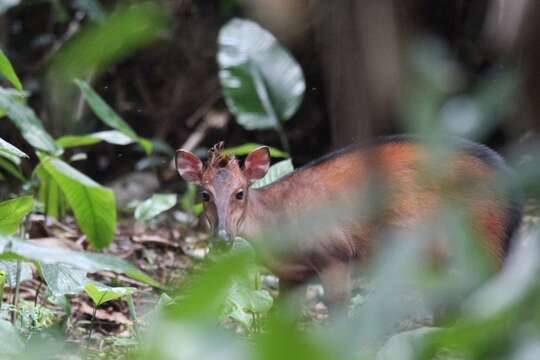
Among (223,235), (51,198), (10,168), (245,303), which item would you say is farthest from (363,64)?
(51,198)

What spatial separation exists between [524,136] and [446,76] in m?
0.14

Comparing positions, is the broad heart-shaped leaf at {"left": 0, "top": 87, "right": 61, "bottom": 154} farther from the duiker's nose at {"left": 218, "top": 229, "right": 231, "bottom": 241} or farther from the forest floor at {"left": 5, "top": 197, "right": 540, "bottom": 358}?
the duiker's nose at {"left": 218, "top": 229, "right": 231, "bottom": 241}

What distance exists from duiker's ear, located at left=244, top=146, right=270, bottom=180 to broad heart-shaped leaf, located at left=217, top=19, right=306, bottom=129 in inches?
23.2

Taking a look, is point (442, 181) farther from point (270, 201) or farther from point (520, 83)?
point (270, 201)

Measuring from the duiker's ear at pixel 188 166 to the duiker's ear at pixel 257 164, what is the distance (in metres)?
0.24

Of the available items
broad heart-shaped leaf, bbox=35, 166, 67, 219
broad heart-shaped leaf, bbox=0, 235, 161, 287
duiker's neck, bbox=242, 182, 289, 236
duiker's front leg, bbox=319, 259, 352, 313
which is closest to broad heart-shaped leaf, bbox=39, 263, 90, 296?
duiker's front leg, bbox=319, 259, 352, 313

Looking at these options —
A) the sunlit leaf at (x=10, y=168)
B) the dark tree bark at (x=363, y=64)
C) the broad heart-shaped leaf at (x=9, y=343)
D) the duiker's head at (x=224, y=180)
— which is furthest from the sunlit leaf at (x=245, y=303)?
the dark tree bark at (x=363, y=64)

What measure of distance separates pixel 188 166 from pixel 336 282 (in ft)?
3.24

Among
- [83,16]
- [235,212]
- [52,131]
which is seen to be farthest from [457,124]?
[83,16]

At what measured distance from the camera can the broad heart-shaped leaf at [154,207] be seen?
546 cm

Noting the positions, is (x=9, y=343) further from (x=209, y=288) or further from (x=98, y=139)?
(x=98, y=139)

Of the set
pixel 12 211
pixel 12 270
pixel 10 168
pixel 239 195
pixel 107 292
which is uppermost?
pixel 12 211

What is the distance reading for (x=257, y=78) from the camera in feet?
19.7

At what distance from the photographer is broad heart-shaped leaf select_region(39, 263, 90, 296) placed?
329 cm
